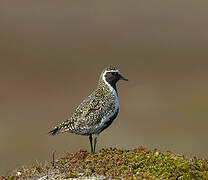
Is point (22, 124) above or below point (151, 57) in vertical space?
below

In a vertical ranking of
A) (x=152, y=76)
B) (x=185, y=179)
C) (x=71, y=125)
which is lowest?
(x=185, y=179)

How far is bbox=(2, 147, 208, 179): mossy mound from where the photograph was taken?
8.00 m

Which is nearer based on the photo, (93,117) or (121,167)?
(121,167)

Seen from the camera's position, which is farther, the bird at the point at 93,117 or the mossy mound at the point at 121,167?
the bird at the point at 93,117

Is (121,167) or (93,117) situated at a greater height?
(93,117)

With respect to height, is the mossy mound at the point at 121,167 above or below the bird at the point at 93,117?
below

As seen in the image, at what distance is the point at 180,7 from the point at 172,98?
2036 cm

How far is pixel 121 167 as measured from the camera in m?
8.20

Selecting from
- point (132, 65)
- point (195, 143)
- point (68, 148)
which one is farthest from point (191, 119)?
point (132, 65)

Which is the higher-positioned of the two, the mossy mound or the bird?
the bird

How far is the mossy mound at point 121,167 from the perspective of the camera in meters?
8.00

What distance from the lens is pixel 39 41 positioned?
39.0 meters

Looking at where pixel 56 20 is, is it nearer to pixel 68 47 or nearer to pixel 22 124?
pixel 68 47

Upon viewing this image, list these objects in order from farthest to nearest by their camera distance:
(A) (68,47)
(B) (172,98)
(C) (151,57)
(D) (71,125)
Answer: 1. (A) (68,47)
2. (C) (151,57)
3. (B) (172,98)
4. (D) (71,125)
